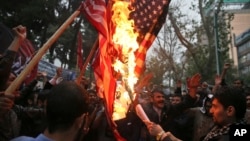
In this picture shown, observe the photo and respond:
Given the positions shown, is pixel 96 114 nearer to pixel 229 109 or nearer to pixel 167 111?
pixel 167 111

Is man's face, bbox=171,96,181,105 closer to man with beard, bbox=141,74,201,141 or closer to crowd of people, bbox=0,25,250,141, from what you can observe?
crowd of people, bbox=0,25,250,141

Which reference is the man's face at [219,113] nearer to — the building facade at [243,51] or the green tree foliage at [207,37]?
the green tree foliage at [207,37]

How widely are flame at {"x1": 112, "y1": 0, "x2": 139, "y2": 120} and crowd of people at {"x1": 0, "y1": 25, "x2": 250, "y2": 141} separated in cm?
20

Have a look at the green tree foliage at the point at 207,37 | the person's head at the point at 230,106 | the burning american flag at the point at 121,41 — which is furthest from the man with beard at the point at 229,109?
the green tree foliage at the point at 207,37

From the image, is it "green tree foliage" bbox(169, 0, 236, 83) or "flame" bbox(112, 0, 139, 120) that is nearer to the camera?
"flame" bbox(112, 0, 139, 120)

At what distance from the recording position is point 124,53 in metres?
6.48

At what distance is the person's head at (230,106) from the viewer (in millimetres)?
3133

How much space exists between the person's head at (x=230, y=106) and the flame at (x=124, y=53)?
2.17 metres

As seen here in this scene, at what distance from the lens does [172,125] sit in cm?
614

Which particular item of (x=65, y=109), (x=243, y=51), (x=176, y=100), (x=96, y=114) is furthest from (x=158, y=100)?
(x=243, y=51)

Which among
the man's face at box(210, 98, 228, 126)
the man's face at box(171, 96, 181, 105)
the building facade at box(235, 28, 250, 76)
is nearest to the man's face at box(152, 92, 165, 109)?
the man's face at box(171, 96, 181, 105)

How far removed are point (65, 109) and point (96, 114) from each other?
378cm

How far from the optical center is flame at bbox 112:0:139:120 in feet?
18.9

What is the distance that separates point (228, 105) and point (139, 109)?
1044 millimetres
